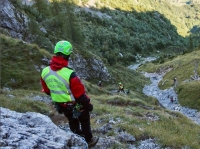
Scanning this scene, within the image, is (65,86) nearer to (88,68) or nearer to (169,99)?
(88,68)

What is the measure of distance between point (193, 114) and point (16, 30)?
38555 mm

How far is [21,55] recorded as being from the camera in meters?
31.8

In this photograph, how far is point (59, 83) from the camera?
10.2m

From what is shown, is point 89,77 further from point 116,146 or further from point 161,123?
point 116,146

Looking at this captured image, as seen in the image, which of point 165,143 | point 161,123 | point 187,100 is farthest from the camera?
point 187,100

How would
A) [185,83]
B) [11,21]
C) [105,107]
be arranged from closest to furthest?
1. [105,107]
2. [11,21]
3. [185,83]

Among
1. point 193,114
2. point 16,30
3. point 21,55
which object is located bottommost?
point 193,114

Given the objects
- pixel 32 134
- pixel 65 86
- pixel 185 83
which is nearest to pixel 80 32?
pixel 185 83

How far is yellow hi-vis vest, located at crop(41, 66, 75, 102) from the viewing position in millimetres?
10000

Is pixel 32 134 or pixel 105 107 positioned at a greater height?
pixel 32 134

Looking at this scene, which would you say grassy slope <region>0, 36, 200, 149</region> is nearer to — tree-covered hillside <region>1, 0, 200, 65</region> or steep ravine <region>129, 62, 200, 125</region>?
tree-covered hillside <region>1, 0, 200, 65</region>

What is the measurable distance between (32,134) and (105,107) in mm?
14348

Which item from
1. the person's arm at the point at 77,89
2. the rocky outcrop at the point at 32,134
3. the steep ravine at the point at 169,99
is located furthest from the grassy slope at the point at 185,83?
the person's arm at the point at 77,89

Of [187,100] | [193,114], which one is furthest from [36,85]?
[187,100]
